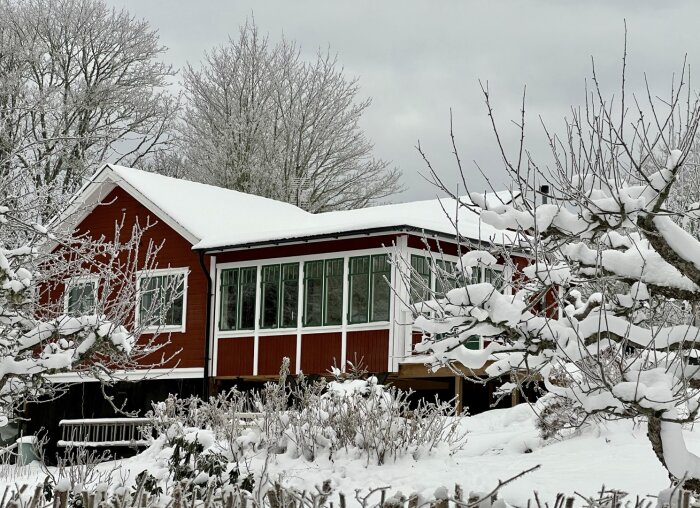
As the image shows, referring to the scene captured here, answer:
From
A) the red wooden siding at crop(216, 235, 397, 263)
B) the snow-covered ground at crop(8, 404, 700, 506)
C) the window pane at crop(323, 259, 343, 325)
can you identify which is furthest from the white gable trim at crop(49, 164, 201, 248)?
the snow-covered ground at crop(8, 404, 700, 506)

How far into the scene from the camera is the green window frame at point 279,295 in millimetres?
21422

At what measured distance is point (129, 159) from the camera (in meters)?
36.4

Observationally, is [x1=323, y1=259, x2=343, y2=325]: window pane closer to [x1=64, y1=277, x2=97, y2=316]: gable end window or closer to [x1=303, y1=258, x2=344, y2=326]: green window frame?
[x1=303, y1=258, x2=344, y2=326]: green window frame

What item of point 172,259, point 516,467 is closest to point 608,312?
point 516,467

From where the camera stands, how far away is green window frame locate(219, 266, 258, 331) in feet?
72.5

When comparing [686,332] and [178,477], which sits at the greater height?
[686,332]

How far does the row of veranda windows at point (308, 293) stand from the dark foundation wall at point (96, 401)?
207cm

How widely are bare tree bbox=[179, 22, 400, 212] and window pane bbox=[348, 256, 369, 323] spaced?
16755 mm

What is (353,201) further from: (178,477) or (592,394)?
(592,394)

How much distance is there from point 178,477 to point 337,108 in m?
29.6

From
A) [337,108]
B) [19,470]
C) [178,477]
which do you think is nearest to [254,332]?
[19,470]

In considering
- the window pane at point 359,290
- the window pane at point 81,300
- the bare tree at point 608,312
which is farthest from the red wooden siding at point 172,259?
the bare tree at point 608,312

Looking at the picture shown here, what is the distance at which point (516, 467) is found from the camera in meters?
13.4

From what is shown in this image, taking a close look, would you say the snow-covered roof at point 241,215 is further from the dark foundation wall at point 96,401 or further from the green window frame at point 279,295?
the dark foundation wall at point 96,401
